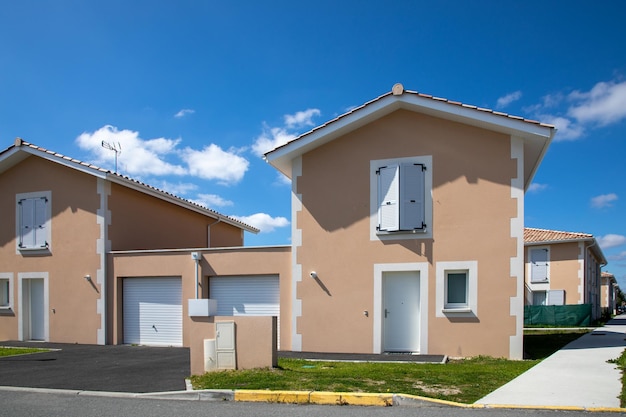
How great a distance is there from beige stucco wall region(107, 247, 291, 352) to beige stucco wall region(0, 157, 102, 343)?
0.58 meters

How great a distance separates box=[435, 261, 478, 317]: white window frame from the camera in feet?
38.8

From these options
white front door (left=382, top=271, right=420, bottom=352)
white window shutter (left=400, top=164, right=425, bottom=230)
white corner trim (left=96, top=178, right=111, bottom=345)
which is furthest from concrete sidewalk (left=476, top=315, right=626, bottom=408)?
white corner trim (left=96, top=178, right=111, bottom=345)

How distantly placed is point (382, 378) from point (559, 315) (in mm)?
19934

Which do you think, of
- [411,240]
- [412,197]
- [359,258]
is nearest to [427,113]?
[412,197]

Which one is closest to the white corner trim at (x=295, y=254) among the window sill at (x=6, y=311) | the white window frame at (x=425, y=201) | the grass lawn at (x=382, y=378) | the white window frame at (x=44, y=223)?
the white window frame at (x=425, y=201)

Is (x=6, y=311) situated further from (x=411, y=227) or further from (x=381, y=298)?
(x=411, y=227)

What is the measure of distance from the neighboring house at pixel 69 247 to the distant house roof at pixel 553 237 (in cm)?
1976

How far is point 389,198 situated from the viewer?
41.0 feet

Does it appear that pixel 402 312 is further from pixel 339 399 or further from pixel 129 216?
pixel 129 216

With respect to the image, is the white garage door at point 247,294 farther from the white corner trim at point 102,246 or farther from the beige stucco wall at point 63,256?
the beige stucco wall at point 63,256

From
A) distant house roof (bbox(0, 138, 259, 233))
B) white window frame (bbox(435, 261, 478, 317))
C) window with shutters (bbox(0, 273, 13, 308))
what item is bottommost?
window with shutters (bbox(0, 273, 13, 308))

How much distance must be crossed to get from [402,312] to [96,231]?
925 cm

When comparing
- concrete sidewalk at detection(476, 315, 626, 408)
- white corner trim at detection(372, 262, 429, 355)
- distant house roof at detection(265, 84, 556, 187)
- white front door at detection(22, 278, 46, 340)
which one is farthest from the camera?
white front door at detection(22, 278, 46, 340)

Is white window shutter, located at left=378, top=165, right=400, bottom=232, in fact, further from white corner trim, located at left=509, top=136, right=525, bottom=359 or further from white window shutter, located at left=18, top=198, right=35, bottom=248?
white window shutter, located at left=18, top=198, right=35, bottom=248
